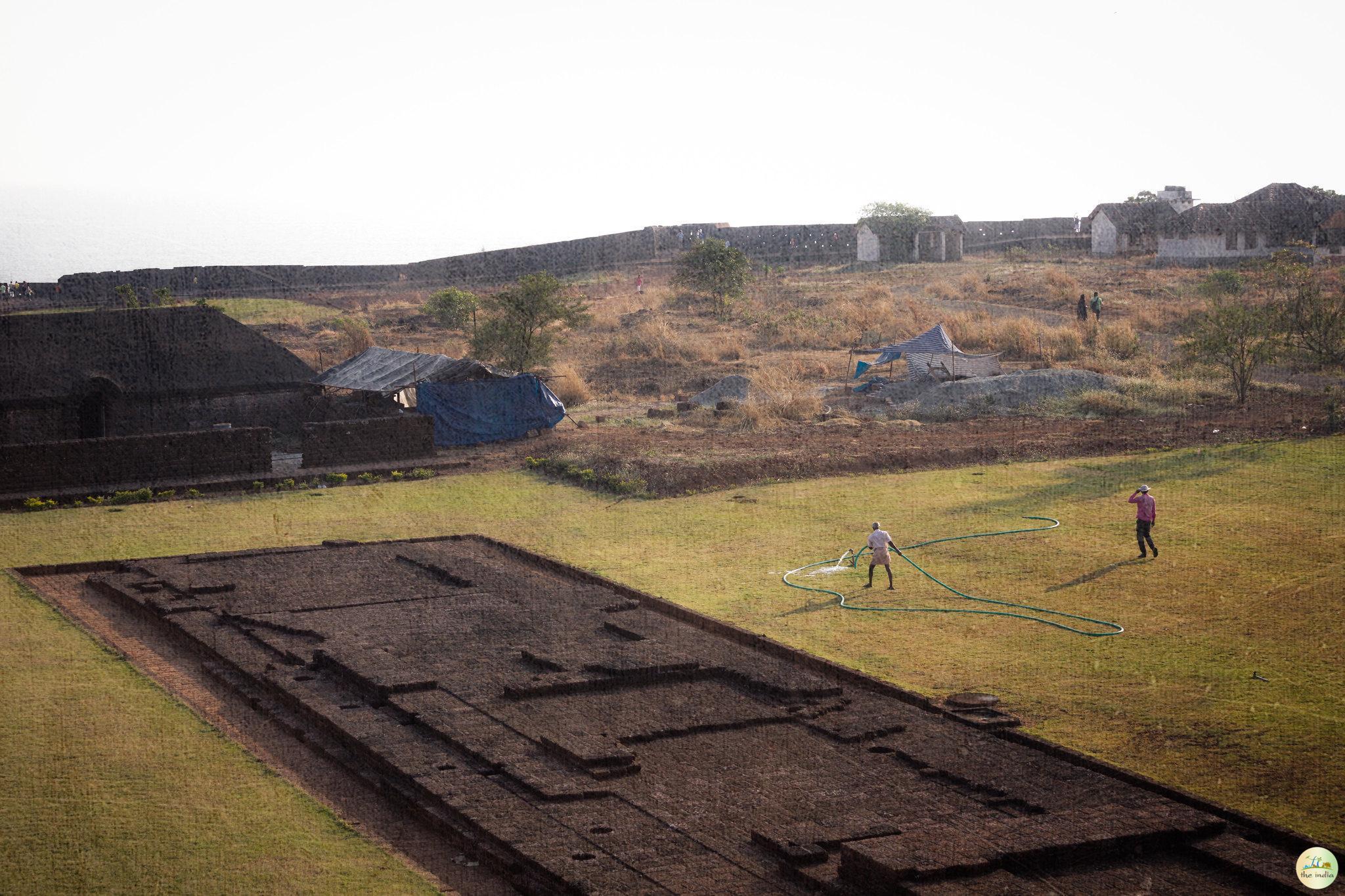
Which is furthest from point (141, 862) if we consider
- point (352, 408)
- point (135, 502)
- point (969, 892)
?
point (352, 408)

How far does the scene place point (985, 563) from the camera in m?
17.4

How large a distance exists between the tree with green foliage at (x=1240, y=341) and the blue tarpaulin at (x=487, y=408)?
49.4ft

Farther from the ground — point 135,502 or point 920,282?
point 920,282

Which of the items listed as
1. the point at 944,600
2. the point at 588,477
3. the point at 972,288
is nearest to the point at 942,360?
the point at 588,477

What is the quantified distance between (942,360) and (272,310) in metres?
31.5

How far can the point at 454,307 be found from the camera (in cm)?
4616

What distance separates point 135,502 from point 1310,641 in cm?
1829

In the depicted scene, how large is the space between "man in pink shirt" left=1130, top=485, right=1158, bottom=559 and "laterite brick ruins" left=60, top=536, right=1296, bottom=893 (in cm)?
630

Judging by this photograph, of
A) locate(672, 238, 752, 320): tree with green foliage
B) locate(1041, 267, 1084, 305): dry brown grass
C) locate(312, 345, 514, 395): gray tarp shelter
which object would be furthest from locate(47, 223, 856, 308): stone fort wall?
locate(312, 345, 514, 395): gray tarp shelter

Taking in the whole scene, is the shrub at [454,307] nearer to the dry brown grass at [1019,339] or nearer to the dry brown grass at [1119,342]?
the dry brown grass at [1019,339]

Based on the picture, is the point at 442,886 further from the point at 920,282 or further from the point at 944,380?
the point at 920,282

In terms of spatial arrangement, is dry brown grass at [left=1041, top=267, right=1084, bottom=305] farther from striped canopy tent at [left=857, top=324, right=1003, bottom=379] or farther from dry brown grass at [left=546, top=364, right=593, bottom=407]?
dry brown grass at [left=546, top=364, right=593, bottom=407]

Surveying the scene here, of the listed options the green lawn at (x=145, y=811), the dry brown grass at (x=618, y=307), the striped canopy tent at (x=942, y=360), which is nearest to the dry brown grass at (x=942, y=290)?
the dry brown grass at (x=618, y=307)

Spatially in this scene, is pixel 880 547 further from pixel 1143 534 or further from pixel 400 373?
pixel 400 373
